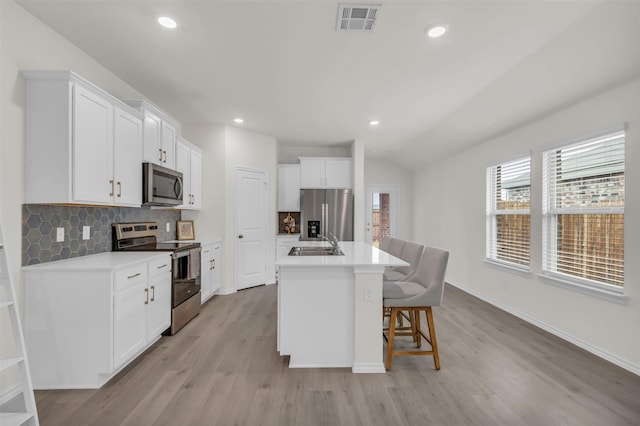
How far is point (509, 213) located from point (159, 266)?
426 cm

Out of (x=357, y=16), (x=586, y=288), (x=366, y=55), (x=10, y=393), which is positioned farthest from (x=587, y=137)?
(x=10, y=393)

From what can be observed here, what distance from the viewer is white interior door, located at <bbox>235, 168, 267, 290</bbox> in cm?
509

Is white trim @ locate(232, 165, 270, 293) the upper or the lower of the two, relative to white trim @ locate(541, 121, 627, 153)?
lower

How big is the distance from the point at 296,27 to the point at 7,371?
309cm

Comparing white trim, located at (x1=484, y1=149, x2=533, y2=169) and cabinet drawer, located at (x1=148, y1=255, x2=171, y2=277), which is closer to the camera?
cabinet drawer, located at (x1=148, y1=255, x2=171, y2=277)

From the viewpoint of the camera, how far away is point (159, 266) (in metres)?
2.96

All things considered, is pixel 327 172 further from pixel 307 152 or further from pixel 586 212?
pixel 586 212

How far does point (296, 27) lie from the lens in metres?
2.35

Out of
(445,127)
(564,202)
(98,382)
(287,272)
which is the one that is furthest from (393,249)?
(98,382)

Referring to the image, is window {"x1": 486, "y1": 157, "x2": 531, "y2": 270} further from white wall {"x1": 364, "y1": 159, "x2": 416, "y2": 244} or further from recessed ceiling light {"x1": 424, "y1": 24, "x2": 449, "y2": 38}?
white wall {"x1": 364, "y1": 159, "x2": 416, "y2": 244}

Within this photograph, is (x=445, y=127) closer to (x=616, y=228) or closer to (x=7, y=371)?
(x=616, y=228)

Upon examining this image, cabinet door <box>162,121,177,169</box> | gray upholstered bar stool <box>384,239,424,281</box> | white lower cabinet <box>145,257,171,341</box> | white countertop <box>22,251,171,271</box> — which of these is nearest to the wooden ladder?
white countertop <box>22,251,171,271</box>

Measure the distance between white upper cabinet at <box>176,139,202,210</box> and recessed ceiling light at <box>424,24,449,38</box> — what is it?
313cm

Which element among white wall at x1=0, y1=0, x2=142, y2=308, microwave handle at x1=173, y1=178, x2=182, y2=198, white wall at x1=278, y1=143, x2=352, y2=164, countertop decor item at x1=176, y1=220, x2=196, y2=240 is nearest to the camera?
white wall at x1=0, y1=0, x2=142, y2=308
